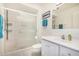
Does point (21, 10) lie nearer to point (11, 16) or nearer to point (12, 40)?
point (11, 16)

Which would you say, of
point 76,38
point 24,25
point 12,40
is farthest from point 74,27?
point 12,40

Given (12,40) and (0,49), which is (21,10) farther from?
(0,49)

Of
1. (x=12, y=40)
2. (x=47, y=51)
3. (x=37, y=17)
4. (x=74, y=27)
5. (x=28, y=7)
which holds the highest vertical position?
(x=28, y=7)

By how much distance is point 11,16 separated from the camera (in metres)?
1.52

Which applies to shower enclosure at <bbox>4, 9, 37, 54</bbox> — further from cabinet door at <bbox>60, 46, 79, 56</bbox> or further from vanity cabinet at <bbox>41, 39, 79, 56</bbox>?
cabinet door at <bbox>60, 46, 79, 56</bbox>

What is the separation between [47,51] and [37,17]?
0.44m

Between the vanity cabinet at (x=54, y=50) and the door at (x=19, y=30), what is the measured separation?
15 cm

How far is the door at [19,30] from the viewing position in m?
1.52

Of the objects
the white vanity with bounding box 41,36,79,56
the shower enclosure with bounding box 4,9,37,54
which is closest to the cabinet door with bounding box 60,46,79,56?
the white vanity with bounding box 41,36,79,56

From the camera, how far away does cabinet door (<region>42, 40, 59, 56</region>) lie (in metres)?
1.52

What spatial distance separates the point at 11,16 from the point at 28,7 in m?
0.23

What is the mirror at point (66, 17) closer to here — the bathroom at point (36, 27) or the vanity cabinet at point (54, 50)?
the bathroom at point (36, 27)

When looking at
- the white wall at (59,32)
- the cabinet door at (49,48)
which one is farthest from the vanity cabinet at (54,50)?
the white wall at (59,32)

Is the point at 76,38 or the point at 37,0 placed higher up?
the point at 37,0
